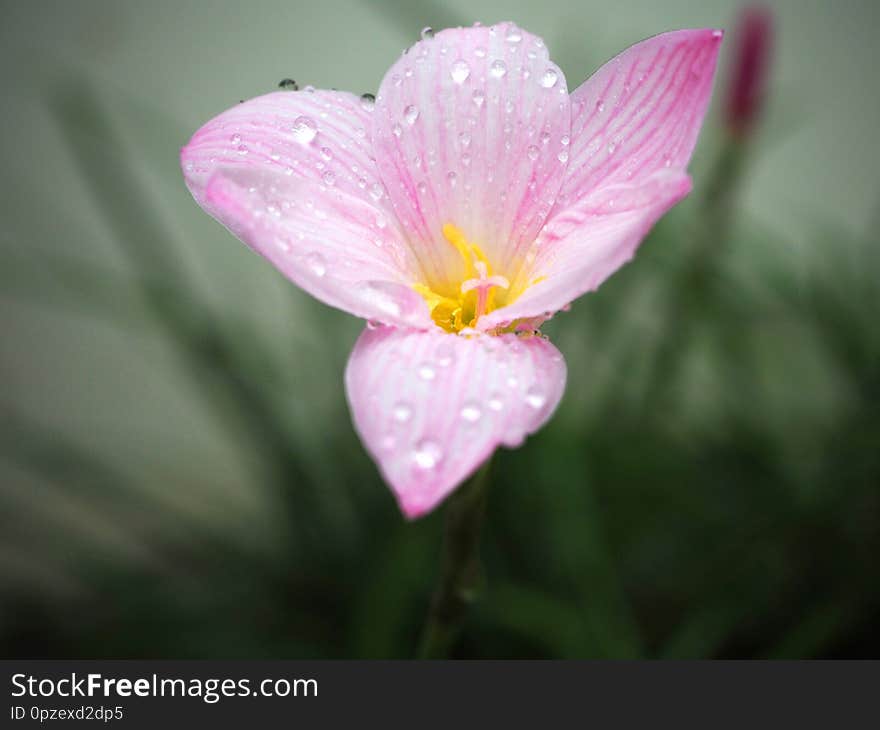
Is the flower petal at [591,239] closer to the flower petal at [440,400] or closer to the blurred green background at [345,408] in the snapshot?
the flower petal at [440,400]

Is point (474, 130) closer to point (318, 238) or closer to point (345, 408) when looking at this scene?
point (318, 238)

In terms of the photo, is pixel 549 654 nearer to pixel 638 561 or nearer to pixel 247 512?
pixel 638 561

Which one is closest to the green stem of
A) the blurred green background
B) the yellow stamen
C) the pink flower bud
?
the yellow stamen

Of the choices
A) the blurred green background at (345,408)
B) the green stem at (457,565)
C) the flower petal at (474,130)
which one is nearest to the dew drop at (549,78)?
the flower petal at (474,130)

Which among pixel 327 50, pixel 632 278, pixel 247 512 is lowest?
pixel 247 512

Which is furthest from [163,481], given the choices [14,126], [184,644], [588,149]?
[588,149]

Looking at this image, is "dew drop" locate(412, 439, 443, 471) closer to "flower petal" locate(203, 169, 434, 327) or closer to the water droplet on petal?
"flower petal" locate(203, 169, 434, 327)

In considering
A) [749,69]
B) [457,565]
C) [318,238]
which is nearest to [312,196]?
[318,238]
